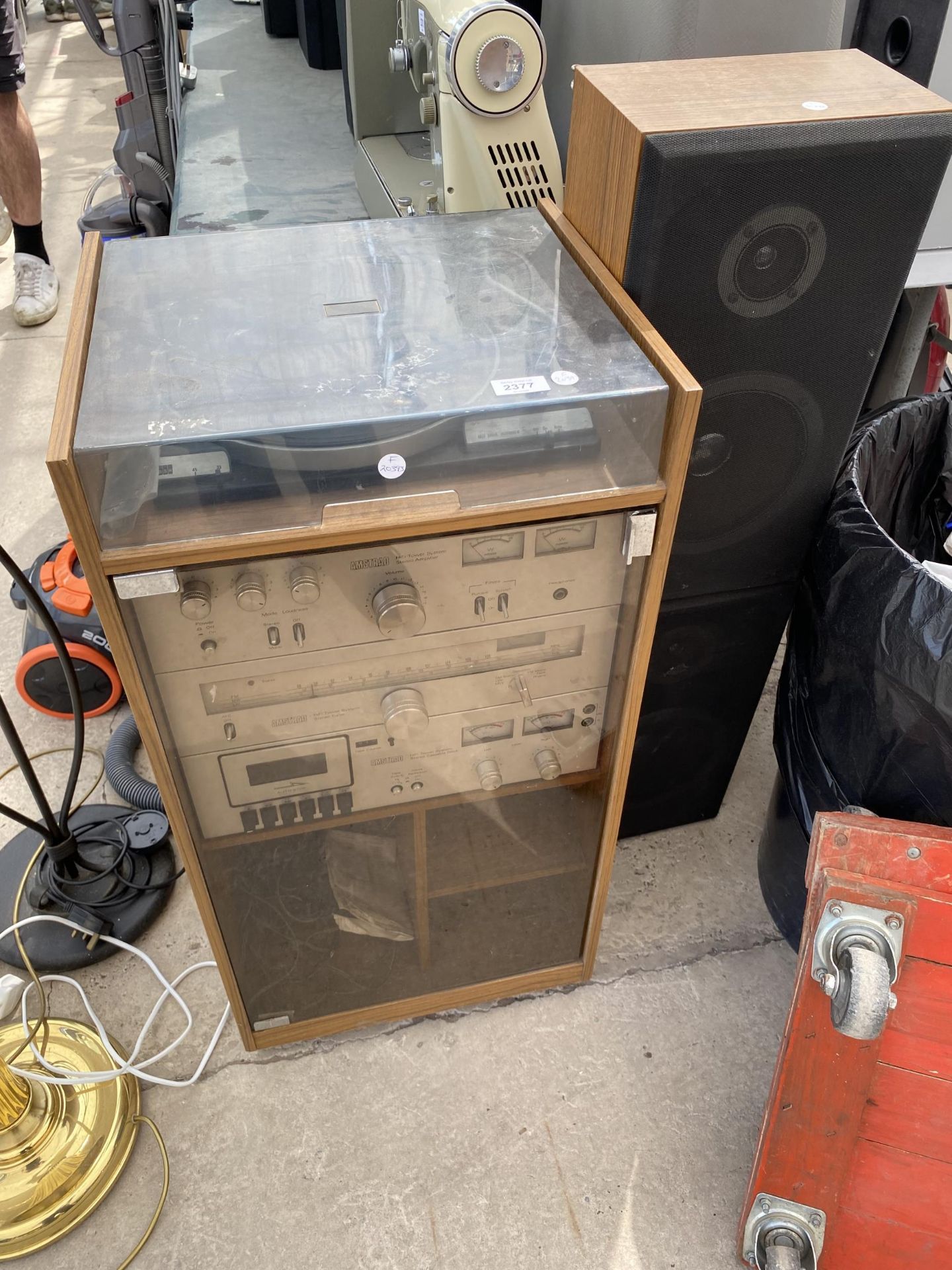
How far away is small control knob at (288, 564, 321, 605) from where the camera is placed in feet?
2.47

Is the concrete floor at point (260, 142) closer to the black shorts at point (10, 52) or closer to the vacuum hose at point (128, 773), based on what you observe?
the black shorts at point (10, 52)

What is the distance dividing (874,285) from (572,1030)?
2.95ft

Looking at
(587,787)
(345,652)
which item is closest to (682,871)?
(587,787)

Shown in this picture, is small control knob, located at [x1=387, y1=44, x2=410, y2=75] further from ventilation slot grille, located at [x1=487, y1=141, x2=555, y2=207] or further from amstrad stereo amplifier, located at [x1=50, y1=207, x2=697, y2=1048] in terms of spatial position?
amstrad stereo amplifier, located at [x1=50, y1=207, x2=697, y2=1048]

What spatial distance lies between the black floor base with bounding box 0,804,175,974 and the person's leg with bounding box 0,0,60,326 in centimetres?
155

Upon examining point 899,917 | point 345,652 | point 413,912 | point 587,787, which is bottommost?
point 413,912

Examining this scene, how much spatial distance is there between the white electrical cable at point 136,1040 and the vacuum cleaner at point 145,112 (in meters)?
1.46

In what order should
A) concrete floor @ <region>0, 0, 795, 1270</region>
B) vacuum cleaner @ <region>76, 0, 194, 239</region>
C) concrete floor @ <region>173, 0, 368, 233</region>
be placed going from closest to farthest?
concrete floor @ <region>0, 0, 795, 1270</region> → concrete floor @ <region>173, 0, 368, 233</region> → vacuum cleaner @ <region>76, 0, 194, 239</region>

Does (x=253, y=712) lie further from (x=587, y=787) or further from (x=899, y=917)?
(x=899, y=917)

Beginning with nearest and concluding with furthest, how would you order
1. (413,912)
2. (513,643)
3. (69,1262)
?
1. (513,643)
2. (69,1262)
3. (413,912)

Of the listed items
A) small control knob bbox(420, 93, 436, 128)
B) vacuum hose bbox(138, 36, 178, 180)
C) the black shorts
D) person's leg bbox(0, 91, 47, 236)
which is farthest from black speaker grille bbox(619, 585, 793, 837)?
person's leg bbox(0, 91, 47, 236)

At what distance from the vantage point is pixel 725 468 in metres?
0.96

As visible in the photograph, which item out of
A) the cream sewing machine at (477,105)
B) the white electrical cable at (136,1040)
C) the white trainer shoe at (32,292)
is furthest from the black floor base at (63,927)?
the white trainer shoe at (32,292)

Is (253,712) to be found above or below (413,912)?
above
